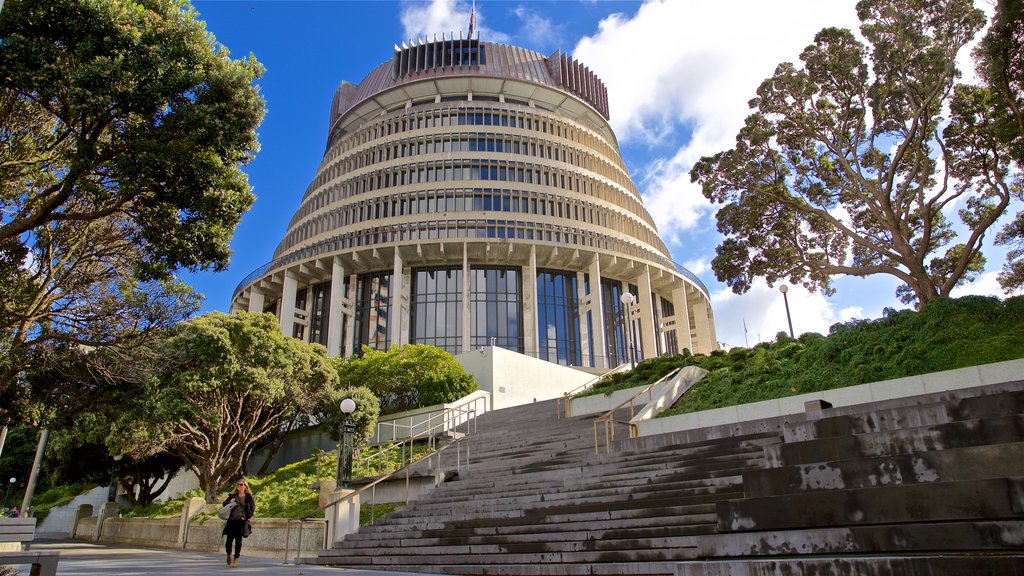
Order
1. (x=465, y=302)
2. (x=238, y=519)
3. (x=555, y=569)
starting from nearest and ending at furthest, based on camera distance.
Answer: (x=555, y=569) < (x=238, y=519) < (x=465, y=302)

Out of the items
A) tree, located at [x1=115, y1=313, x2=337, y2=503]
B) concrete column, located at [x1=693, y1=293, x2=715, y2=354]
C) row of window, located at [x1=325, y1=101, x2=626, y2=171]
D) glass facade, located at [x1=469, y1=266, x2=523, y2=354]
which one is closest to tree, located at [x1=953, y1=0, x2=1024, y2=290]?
tree, located at [x1=115, y1=313, x2=337, y2=503]

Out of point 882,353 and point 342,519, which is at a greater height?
point 882,353

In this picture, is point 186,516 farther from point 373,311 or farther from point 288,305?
point 288,305

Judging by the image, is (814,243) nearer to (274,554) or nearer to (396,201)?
(274,554)

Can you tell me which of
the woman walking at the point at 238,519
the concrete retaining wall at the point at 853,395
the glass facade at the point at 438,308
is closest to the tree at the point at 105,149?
the woman walking at the point at 238,519

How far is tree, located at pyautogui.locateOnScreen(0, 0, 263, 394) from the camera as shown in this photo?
9.20m

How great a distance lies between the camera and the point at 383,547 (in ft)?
39.0

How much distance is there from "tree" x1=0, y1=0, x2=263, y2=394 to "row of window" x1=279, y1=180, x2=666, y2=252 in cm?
3587

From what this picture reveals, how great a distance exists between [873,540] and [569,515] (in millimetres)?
5473

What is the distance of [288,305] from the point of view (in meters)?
46.6

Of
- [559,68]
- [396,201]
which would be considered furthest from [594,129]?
[396,201]

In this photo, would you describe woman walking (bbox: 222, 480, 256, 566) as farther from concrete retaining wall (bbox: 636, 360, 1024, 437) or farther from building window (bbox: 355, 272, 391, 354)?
building window (bbox: 355, 272, 391, 354)

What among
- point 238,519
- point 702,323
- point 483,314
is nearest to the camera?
point 238,519

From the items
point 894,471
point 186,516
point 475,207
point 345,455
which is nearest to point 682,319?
point 475,207
